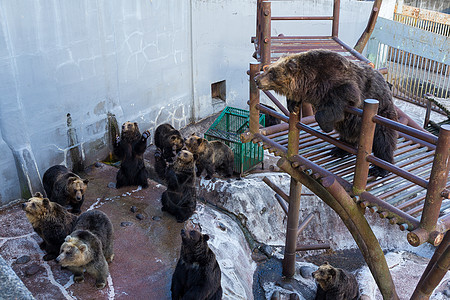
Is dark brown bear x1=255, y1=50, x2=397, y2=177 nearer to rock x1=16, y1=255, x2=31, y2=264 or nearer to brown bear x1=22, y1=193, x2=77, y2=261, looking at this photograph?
brown bear x1=22, y1=193, x2=77, y2=261

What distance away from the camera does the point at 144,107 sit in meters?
10.1

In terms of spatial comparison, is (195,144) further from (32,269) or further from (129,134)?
(32,269)

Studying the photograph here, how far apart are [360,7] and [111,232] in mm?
13803

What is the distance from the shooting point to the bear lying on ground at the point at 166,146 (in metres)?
9.15

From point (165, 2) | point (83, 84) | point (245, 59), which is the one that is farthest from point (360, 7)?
point (83, 84)

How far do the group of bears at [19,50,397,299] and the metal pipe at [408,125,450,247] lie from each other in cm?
109

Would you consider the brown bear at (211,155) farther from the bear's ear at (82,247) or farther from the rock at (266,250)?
the bear's ear at (82,247)

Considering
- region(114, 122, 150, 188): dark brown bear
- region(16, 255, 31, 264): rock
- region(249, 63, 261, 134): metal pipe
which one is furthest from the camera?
region(114, 122, 150, 188): dark brown bear

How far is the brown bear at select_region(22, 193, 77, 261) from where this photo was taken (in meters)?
5.83

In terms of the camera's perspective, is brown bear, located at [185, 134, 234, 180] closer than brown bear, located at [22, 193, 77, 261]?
No

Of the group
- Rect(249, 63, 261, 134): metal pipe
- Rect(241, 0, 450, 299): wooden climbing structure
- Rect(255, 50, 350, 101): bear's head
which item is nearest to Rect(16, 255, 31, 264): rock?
Rect(241, 0, 450, 299): wooden climbing structure

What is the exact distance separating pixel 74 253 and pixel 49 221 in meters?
1.02

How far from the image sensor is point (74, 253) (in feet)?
16.9

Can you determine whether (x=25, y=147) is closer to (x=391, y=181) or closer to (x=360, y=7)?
(x=391, y=181)
